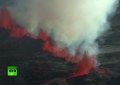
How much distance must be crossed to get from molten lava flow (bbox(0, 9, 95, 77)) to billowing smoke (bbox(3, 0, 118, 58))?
34cm

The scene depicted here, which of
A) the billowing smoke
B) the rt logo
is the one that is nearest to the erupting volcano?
the billowing smoke

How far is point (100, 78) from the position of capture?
19328 millimetres

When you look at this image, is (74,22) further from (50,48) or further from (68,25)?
(50,48)

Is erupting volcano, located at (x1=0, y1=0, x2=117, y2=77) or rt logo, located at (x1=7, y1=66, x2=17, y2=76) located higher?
erupting volcano, located at (x1=0, y1=0, x2=117, y2=77)

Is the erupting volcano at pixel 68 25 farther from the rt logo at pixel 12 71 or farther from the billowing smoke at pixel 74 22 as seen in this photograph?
the rt logo at pixel 12 71

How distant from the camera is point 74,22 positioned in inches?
789

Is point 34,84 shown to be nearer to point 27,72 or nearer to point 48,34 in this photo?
point 27,72

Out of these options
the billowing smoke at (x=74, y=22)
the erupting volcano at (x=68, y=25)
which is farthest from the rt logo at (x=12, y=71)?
the billowing smoke at (x=74, y=22)

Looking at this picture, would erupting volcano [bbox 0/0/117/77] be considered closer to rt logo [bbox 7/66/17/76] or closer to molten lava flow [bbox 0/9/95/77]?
molten lava flow [bbox 0/9/95/77]

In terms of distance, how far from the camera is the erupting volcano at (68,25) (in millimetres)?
19688

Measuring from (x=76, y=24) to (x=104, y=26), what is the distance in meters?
2.01

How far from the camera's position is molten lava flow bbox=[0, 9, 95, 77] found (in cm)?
1950

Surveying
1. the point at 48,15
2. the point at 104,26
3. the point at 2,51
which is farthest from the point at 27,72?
the point at 104,26

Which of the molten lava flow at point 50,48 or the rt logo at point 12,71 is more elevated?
the molten lava flow at point 50,48
